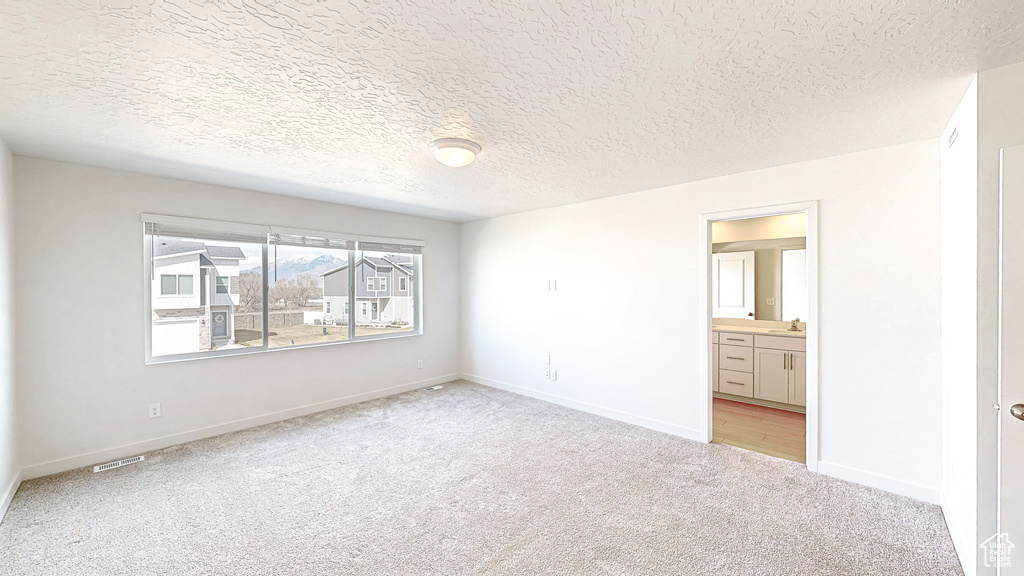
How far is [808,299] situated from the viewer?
306cm

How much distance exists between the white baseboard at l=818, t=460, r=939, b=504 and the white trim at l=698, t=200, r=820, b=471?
3.4 inches

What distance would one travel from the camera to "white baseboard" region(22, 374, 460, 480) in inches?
117

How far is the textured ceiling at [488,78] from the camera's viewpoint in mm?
1399

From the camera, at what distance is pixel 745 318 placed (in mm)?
5320

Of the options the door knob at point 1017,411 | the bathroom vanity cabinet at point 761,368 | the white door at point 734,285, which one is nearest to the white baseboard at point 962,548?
the door knob at point 1017,411

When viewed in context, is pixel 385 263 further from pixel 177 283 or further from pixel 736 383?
pixel 736 383

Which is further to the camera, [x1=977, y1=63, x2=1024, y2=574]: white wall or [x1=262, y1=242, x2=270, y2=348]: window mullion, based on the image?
[x1=262, y1=242, x2=270, y2=348]: window mullion

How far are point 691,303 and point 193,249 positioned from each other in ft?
14.9

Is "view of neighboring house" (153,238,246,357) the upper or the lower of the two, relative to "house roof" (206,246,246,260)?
lower

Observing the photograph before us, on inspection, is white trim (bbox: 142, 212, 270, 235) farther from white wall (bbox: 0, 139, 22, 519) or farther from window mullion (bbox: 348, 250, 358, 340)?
window mullion (bbox: 348, 250, 358, 340)

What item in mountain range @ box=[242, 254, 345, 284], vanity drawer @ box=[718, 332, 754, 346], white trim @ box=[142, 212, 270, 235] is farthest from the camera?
vanity drawer @ box=[718, 332, 754, 346]

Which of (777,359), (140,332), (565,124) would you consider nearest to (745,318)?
(777,359)

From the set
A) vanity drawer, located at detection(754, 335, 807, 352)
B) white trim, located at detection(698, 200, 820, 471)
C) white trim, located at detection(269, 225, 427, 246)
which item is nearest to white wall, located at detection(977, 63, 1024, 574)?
white trim, located at detection(698, 200, 820, 471)

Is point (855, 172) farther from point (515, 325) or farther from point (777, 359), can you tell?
point (515, 325)
